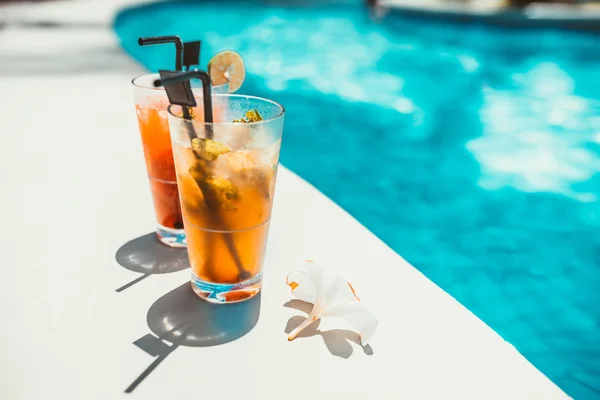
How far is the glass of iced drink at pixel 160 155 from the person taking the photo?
4.14ft

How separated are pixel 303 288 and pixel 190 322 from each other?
0.24 metres

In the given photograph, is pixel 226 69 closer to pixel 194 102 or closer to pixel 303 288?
pixel 194 102

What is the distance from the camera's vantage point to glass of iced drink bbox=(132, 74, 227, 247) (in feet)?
4.14

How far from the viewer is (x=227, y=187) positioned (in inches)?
40.8

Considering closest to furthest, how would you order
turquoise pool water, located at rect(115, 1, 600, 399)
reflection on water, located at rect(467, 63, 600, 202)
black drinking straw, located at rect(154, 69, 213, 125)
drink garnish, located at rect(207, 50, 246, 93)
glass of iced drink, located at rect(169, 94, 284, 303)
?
1. black drinking straw, located at rect(154, 69, 213, 125)
2. glass of iced drink, located at rect(169, 94, 284, 303)
3. drink garnish, located at rect(207, 50, 246, 93)
4. turquoise pool water, located at rect(115, 1, 600, 399)
5. reflection on water, located at rect(467, 63, 600, 202)

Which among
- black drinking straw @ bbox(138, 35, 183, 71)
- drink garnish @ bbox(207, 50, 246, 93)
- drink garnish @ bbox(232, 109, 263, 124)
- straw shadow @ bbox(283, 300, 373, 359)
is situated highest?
black drinking straw @ bbox(138, 35, 183, 71)

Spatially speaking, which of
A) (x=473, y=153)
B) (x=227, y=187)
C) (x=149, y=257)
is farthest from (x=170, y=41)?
(x=473, y=153)

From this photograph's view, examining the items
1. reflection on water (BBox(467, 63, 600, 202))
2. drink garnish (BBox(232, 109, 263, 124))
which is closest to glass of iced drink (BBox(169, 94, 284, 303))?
drink garnish (BBox(232, 109, 263, 124))

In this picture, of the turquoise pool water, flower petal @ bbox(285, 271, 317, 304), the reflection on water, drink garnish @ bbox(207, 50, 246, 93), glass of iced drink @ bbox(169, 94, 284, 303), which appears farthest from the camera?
the reflection on water

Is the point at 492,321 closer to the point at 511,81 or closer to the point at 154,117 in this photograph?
the point at 154,117

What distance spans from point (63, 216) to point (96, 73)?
6.55 ft

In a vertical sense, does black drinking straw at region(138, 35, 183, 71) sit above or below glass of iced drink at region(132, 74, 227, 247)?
above

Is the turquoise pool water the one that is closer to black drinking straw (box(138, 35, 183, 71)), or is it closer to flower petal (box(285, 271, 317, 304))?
flower petal (box(285, 271, 317, 304))

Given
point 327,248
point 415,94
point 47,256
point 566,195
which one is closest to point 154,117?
point 47,256
